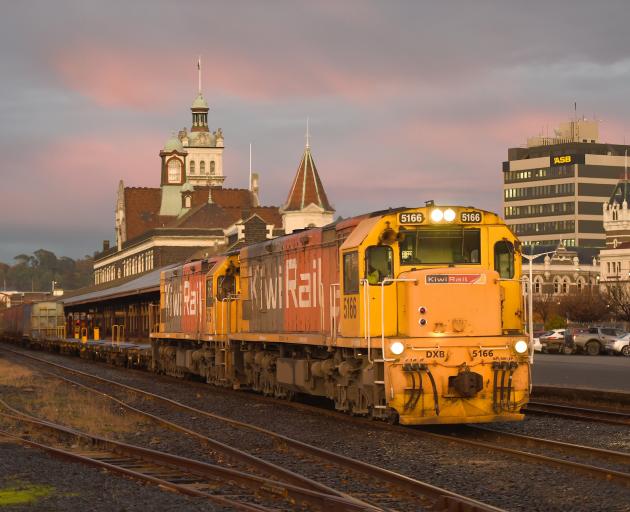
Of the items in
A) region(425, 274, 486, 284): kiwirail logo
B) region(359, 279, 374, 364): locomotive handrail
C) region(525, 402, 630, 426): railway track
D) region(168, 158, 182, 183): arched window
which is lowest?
region(525, 402, 630, 426): railway track

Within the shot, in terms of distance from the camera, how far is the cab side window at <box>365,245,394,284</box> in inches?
755

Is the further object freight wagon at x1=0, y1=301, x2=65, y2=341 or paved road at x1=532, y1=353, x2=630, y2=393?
freight wagon at x1=0, y1=301, x2=65, y2=341

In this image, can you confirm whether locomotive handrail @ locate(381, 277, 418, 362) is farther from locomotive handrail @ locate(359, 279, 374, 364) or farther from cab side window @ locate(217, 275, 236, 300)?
cab side window @ locate(217, 275, 236, 300)

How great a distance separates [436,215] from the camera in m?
19.5

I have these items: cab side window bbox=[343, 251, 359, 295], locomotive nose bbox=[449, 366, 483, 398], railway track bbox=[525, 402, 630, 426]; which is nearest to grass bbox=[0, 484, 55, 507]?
locomotive nose bbox=[449, 366, 483, 398]

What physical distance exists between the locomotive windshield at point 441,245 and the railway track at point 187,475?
592 cm

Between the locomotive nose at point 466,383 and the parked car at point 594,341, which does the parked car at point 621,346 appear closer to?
the parked car at point 594,341

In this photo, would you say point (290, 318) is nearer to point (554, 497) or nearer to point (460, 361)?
point (460, 361)

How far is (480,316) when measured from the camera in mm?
18953

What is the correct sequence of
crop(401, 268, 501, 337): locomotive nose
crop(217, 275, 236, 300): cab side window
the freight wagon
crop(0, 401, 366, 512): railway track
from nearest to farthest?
crop(0, 401, 366, 512): railway track, crop(401, 268, 501, 337): locomotive nose, crop(217, 275, 236, 300): cab side window, the freight wagon

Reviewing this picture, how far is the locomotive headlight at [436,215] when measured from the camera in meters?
19.4

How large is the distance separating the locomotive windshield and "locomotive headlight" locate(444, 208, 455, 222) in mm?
185

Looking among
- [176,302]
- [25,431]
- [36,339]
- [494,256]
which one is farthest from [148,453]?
[36,339]

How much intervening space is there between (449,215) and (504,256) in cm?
124
